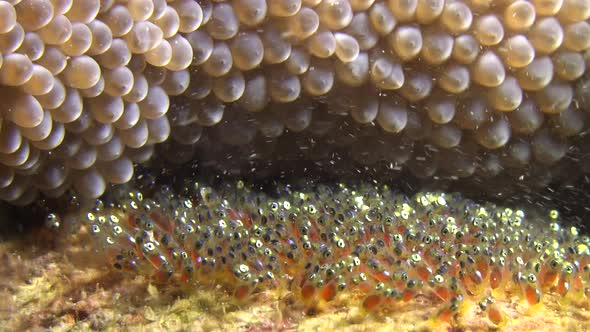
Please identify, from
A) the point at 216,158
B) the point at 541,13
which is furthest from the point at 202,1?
the point at 541,13

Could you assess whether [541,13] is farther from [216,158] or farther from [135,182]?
[135,182]

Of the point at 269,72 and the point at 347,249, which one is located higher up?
the point at 269,72

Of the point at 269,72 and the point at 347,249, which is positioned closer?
the point at 347,249

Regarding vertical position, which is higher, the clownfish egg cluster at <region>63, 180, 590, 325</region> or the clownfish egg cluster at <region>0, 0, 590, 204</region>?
the clownfish egg cluster at <region>0, 0, 590, 204</region>
